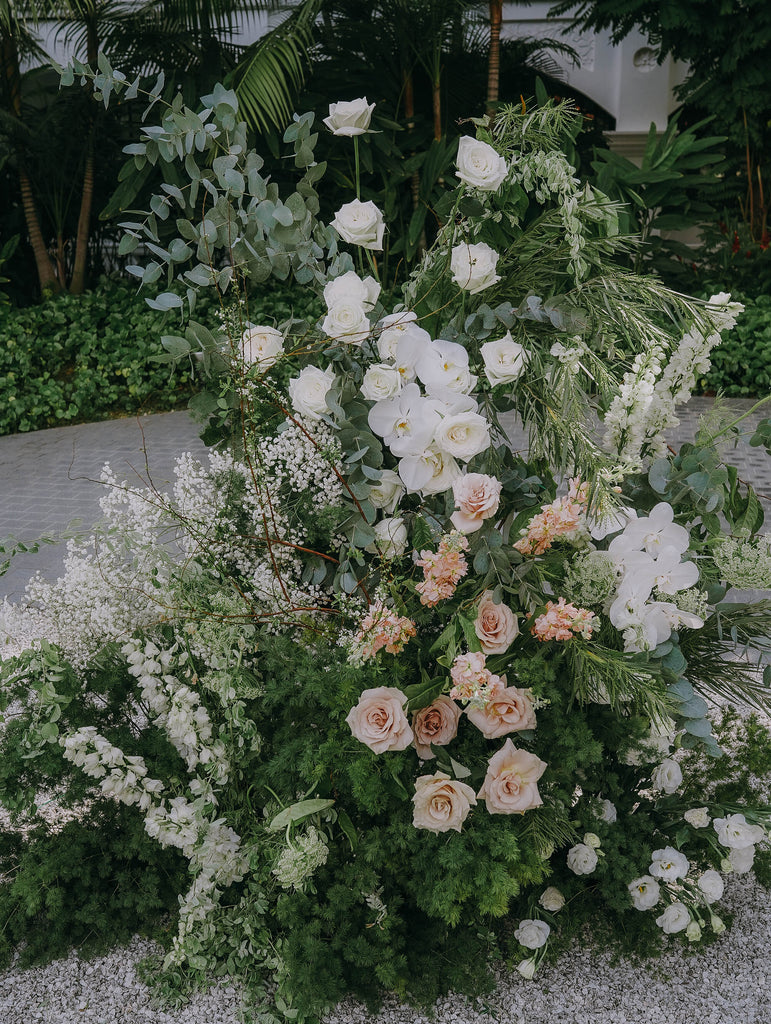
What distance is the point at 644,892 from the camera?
6.77 ft

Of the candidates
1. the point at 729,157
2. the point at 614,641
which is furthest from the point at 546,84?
the point at 614,641

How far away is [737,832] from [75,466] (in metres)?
5.64

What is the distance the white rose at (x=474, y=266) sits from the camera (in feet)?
6.85

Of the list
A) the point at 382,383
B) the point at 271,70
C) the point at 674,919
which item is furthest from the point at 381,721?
the point at 271,70

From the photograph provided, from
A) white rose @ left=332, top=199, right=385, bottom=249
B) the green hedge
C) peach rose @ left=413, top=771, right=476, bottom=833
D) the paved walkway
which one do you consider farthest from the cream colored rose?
the green hedge

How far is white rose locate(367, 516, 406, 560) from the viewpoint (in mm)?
2096

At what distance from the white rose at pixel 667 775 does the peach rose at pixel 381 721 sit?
2.20ft

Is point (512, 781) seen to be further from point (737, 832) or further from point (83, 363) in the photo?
point (83, 363)

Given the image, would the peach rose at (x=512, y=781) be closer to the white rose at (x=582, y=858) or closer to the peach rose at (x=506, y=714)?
the peach rose at (x=506, y=714)

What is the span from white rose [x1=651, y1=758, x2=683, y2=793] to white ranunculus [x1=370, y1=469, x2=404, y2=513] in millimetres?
889

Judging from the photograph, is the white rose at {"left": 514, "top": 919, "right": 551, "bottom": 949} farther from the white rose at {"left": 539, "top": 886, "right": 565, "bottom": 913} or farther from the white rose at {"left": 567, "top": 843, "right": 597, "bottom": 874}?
the white rose at {"left": 567, "top": 843, "right": 597, "bottom": 874}

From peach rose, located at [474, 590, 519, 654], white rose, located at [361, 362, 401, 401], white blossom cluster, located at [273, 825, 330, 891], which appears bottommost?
white blossom cluster, located at [273, 825, 330, 891]

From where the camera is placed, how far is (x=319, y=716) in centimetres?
206

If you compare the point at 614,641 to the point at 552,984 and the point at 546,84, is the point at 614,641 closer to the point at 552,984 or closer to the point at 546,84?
the point at 552,984
